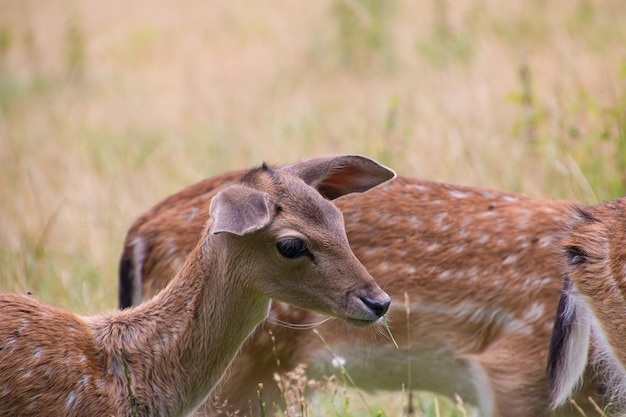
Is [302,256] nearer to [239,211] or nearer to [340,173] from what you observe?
[239,211]

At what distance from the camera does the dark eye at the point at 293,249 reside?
407 centimetres

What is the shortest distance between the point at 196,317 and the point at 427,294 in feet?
4.61

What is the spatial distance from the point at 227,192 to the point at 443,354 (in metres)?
1.75

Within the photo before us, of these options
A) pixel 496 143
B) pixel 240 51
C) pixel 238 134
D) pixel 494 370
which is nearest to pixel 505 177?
pixel 496 143

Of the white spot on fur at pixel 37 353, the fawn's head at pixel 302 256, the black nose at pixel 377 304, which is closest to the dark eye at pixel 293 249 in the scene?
the fawn's head at pixel 302 256

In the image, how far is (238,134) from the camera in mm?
11289

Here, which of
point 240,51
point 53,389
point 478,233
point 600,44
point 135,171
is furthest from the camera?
point 240,51

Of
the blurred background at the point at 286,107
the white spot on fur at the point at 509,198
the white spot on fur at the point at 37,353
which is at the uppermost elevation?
the white spot on fur at the point at 37,353

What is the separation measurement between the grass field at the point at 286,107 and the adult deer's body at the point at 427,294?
1.58 metres

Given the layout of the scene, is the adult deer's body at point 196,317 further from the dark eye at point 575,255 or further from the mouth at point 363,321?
the dark eye at point 575,255

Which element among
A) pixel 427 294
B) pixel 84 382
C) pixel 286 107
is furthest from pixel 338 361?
pixel 286 107

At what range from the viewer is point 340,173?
4754 mm

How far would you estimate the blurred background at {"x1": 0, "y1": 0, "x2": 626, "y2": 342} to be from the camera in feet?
26.0

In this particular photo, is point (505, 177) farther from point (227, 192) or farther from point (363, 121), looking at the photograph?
point (227, 192)
